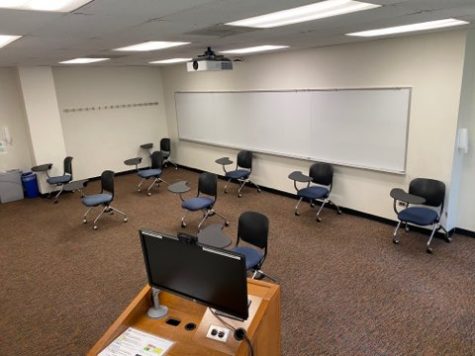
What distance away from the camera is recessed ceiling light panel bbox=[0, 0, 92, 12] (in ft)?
6.40

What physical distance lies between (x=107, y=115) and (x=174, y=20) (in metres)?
6.32

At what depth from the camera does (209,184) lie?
17.7 feet

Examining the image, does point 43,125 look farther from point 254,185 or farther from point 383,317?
point 383,317

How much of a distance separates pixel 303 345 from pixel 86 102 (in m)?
7.13

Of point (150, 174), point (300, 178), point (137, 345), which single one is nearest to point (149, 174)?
point (150, 174)

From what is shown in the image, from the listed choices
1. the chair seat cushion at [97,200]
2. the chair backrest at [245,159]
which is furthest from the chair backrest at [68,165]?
the chair backrest at [245,159]

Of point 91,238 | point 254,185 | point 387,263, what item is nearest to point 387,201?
point 387,263

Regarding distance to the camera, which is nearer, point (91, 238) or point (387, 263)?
point (387, 263)

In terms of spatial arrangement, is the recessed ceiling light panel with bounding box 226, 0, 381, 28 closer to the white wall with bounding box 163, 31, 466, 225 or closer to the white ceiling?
the white ceiling

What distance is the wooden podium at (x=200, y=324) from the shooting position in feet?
5.85

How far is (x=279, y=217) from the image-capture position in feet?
18.8

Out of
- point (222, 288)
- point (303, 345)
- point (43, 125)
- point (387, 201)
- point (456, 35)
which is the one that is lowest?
point (303, 345)

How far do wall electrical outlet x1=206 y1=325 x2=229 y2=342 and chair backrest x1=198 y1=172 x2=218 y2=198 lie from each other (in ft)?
11.5

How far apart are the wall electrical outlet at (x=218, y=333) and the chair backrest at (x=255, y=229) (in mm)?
1726
